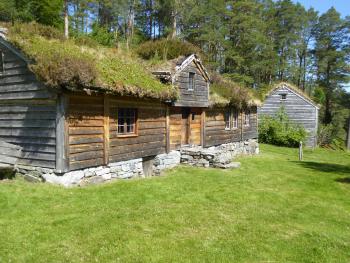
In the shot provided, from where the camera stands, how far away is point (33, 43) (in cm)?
1145

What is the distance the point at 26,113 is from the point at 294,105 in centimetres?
2777

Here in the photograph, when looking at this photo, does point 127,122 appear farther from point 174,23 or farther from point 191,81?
point 174,23

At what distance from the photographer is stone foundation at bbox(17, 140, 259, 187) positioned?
11.5 m

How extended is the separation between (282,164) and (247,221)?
11.7 meters

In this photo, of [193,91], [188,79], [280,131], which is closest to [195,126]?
[193,91]

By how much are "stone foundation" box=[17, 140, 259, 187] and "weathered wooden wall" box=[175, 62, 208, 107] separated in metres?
2.41

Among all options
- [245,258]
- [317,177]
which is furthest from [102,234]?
[317,177]

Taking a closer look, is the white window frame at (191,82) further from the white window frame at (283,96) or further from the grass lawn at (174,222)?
Result: the white window frame at (283,96)

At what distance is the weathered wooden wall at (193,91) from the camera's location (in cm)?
1670

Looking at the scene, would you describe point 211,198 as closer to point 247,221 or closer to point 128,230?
point 247,221

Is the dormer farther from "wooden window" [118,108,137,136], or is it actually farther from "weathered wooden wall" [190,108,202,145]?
"wooden window" [118,108,137,136]

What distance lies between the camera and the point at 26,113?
1190cm

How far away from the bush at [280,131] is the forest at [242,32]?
3.15 m

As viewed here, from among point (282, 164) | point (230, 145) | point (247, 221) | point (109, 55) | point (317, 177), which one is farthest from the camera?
point (230, 145)
